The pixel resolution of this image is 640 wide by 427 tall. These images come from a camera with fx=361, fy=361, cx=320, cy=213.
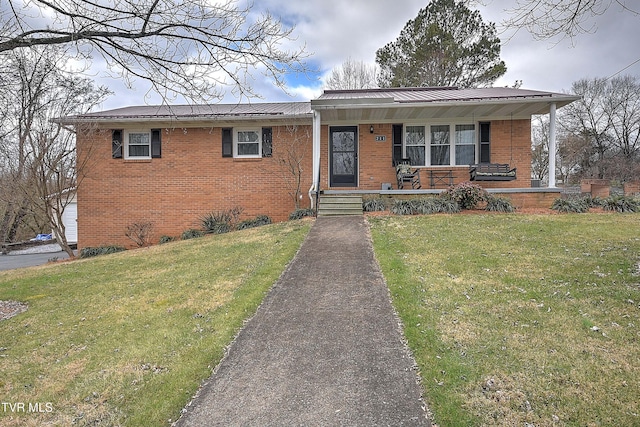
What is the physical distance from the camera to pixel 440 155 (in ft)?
40.9

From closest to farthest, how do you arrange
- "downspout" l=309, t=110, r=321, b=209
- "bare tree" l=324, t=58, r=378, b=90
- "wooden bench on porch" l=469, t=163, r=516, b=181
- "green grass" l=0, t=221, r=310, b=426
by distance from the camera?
1. "green grass" l=0, t=221, r=310, b=426
2. "downspout" l=309, t=110, r=321, b=209
3. "wooden bench on porch" l=469, t=163, r=516, b=181
4. "bare tree" l=324, t=58, r=378, b=90

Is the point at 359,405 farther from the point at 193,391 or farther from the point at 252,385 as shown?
the point at 193,391

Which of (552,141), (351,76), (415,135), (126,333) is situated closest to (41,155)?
(126,333)

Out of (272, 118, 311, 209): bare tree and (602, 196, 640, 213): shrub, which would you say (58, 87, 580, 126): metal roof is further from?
(602, 196, 640, 213): shrub

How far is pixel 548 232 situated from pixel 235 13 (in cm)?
729

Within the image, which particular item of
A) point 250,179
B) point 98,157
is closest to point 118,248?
point 98,157

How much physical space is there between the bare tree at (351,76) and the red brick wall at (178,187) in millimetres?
14475

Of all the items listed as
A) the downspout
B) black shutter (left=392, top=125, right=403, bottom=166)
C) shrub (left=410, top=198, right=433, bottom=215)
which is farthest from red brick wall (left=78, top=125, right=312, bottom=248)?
shrub (left=410, top=198, right=433, bottom=215)

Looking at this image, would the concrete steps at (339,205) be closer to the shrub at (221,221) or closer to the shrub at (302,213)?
the shrub at (302,213)

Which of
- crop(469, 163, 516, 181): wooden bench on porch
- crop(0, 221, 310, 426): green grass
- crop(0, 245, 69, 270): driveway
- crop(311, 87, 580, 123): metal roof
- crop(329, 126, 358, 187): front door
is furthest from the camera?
crop(0, 245, 69, 270): driveway

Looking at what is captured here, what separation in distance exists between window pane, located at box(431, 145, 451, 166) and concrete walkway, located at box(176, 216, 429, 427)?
8201 mm

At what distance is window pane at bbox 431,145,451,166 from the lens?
1243 centimetres

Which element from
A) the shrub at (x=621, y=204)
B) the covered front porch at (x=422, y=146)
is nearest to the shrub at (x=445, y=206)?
the covered front porch at (x=422, y=146)

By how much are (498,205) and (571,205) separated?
→ 1933mm
